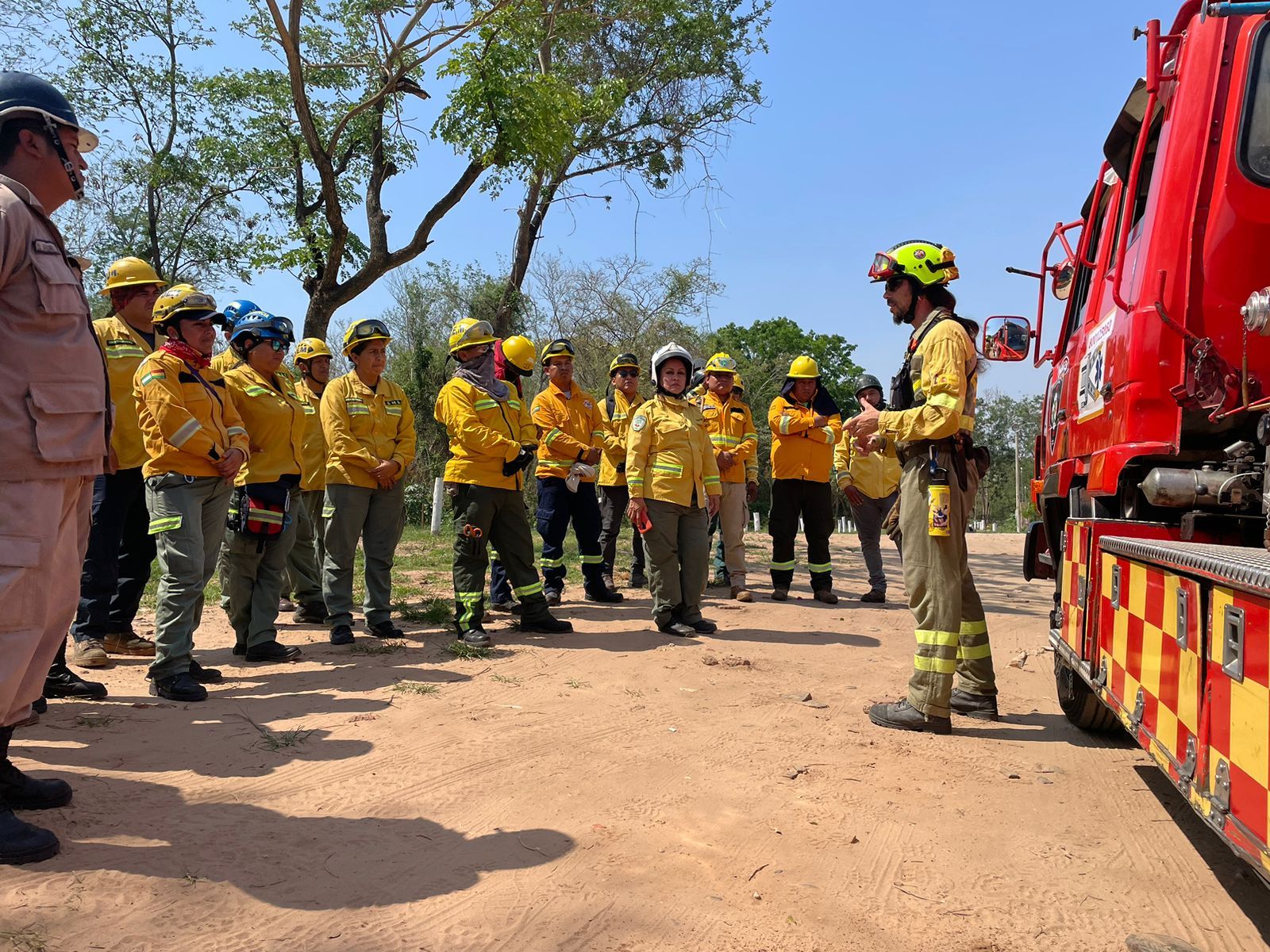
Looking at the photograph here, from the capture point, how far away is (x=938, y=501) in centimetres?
445

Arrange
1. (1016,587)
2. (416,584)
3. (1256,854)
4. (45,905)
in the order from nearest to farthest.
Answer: (1256,854) → (45,905) → (416,584) → (1016,587)

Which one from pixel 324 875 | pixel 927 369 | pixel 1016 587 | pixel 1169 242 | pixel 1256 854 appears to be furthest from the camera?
pixel 1016 587

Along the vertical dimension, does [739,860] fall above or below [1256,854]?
below

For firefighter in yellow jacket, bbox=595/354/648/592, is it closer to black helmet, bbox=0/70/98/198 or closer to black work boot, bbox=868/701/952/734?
black work boot, bbox=868/701/952/734

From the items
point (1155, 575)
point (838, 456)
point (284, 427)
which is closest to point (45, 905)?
point (1155, 575)

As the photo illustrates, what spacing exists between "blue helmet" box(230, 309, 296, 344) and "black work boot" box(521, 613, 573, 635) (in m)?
2.66

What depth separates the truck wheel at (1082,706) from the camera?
444 centimetres

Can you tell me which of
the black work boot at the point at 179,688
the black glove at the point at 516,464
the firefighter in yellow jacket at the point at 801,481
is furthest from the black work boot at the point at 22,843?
the firefighter in yellow jacket at the point at 801,481

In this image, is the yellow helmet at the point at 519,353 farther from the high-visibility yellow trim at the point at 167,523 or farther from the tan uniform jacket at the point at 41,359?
the tan uniform jacket at the point at 41,359

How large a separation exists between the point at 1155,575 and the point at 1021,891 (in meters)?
1.06

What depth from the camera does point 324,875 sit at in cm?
275

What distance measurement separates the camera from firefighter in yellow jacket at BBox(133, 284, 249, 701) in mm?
4777

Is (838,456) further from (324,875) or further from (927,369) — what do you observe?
(324,875)

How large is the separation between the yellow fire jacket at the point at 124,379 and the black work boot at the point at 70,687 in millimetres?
1408
